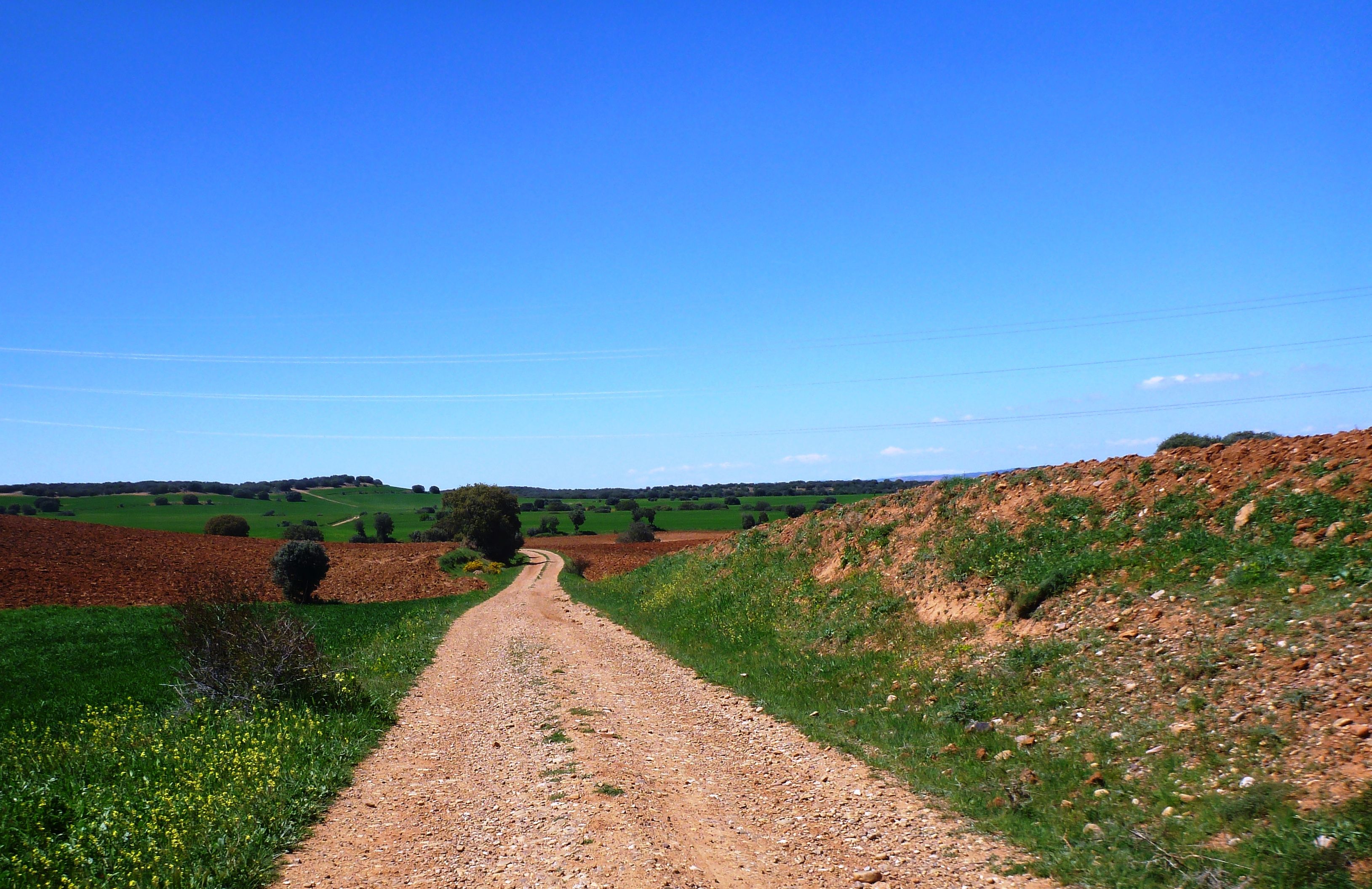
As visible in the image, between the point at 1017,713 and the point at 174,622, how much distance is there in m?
13.3

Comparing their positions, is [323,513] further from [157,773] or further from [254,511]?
[157,773]

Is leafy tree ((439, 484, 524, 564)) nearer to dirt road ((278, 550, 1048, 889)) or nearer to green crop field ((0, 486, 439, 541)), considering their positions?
green crop field ((0, 486, 439, 541))

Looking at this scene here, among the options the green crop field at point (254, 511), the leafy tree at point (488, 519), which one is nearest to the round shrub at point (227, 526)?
the green crop field at point (254, 511)

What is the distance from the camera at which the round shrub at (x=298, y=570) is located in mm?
43844

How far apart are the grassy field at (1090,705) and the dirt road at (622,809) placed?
695 millimetres

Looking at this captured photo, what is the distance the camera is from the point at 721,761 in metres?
10.1

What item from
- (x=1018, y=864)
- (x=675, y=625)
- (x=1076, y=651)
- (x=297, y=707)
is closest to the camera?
(x=1018, y=864)

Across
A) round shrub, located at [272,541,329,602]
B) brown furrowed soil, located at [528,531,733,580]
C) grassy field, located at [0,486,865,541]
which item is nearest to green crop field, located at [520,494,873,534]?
grassy field, located at [0,486,865,541]

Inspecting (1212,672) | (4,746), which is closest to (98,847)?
(4,746)

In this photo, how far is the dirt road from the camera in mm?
6750

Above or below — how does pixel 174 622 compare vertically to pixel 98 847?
above

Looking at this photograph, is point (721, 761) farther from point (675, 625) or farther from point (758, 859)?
point (675, 625)

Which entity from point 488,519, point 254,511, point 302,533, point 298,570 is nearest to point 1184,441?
point 298,570

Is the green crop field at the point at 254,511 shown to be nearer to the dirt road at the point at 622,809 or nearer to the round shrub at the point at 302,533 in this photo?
the round shrub at the point at 302,533
